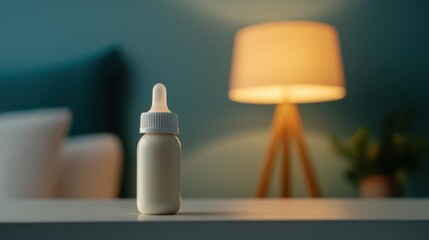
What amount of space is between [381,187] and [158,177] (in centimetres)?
145

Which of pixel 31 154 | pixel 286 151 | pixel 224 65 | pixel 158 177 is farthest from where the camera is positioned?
pixel 224 65

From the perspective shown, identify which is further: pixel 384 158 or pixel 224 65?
pixel 224 65

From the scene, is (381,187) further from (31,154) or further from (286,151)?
(31,154)

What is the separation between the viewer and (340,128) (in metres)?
2.07

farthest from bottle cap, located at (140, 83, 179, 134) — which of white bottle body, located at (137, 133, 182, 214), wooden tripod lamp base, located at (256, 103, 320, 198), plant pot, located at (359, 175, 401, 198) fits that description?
plant pot, located at (359, 175, 401, 198)

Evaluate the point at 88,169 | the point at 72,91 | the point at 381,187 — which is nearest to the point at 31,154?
the point at 88,169

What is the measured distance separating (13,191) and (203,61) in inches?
33.9

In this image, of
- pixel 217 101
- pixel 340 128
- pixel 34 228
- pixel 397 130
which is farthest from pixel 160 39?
pixel 34 228

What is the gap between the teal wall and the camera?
6.84 ft

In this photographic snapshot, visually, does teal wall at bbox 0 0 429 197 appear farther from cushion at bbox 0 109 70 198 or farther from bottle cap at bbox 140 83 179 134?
bottle cap at bbox 140 83 179 134

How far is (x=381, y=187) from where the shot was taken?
73.4 inches

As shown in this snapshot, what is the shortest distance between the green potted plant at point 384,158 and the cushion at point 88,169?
0.77m

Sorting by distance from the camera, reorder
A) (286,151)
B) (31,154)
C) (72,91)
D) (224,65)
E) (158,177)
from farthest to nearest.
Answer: (224,65)
(72,91)
(286,151)
(31,154)
(158,177)

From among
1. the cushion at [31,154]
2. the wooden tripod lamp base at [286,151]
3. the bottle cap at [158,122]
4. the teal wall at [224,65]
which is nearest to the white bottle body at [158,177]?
the bottle cap at [158,122]
